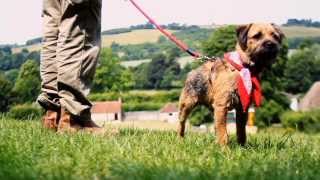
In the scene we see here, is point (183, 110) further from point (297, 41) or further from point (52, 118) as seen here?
point (297, 41)

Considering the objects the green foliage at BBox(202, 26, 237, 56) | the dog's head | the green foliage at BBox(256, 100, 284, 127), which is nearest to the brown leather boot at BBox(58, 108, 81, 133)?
the dog's head

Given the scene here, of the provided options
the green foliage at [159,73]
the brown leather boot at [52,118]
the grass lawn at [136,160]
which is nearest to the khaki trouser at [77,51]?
the brown leather boot at [52,118]

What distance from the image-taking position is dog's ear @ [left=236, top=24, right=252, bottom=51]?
25.5 feet

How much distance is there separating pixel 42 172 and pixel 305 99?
113m

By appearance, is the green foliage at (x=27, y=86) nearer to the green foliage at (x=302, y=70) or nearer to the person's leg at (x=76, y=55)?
the green foliage at (x=302, y=70)

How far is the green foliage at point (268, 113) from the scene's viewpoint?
78.7 metres

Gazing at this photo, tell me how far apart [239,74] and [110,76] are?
479 ft

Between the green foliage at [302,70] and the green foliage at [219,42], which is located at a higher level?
the green foliage at [219,42]

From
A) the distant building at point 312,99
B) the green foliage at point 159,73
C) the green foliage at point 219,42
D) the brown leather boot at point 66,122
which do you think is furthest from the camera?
the green foliage at point 159,73

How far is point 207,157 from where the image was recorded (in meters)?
5.88

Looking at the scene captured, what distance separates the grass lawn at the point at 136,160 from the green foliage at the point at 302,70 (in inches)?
4799

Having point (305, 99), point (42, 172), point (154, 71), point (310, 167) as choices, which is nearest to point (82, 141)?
point (42, 172)

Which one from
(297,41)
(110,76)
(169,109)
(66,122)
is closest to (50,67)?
(66,122)

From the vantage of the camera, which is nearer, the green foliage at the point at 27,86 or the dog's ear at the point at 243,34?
the dog's ear at the point at 243,34
